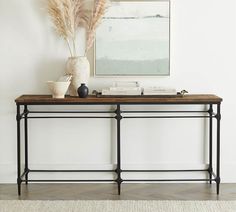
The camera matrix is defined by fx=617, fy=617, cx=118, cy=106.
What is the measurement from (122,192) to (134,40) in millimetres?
1325

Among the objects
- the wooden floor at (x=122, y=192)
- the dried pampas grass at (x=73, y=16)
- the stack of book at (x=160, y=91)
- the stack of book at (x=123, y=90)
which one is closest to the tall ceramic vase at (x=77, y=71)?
the dried pampas grass at (x=73, y=16)

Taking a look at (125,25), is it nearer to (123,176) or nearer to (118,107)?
(118,107)

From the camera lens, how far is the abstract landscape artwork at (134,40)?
538 centimetres

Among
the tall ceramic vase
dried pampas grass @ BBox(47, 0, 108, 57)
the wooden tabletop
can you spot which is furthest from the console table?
dried pampas grass @ BBox(47, 0, 108, 57)

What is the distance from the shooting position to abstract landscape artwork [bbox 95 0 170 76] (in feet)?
17.6

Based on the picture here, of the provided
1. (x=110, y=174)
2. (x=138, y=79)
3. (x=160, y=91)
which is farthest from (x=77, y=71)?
(x=110, y=174)

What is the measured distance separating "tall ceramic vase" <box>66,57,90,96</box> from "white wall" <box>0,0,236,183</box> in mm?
191

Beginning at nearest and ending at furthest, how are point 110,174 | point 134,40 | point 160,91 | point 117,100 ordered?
point 117,100, point 160,91, point 134,40, point 110,174

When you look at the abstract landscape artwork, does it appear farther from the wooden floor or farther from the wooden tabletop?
the wooden floor

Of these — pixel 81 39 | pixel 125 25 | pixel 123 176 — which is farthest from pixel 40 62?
pixel 123 176

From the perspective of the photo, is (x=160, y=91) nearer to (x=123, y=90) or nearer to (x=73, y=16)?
(x=123, y=90)

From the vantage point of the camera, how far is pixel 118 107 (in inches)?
202

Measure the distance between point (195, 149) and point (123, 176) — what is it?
694 mm

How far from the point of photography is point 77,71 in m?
5.26
